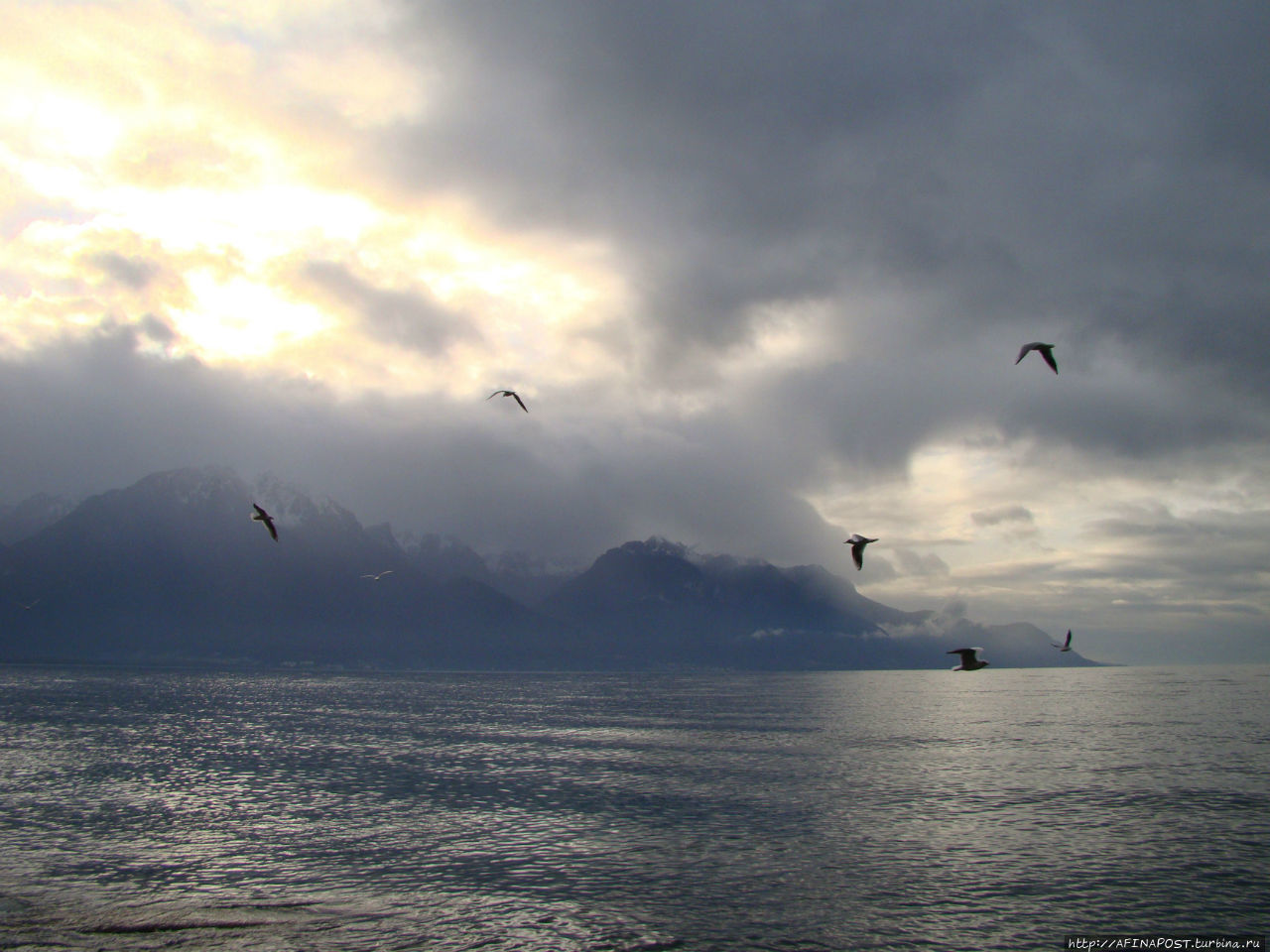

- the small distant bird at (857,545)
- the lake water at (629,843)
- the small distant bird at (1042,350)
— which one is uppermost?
the small distant bird at (1042,350)

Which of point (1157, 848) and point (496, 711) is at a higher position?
point (1157, 848)

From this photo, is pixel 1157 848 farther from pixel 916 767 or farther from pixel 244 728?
pixel 244 728

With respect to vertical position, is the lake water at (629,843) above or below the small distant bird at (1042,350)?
below

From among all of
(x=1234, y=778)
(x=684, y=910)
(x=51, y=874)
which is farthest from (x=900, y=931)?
(x=1234, y=778)

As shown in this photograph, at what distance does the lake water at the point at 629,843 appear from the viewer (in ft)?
106

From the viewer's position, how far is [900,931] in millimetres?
31500

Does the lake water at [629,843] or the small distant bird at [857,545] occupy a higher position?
the small distant bird at [857,545]

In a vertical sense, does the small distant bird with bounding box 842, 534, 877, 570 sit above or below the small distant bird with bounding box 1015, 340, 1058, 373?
below

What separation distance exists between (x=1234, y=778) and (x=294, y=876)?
70.8 metres

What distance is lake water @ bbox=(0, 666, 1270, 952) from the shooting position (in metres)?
32.2

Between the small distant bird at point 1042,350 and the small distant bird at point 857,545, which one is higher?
the small distant bird at point 1042,350

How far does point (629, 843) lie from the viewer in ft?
153

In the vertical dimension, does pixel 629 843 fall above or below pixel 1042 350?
below

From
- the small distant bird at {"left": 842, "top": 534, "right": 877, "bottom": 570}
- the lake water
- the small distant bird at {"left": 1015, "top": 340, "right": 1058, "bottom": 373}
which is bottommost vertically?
Result: the lake water
